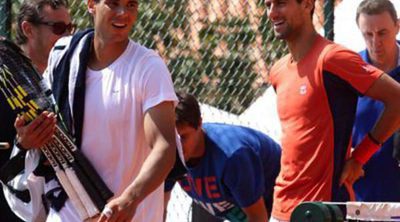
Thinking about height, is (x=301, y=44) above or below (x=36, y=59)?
above

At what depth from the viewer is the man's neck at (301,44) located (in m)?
6.03

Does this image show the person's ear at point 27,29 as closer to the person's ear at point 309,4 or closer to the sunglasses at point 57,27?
the sunglasses at point 57,27

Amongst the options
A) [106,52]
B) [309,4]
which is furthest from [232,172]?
[106,52]

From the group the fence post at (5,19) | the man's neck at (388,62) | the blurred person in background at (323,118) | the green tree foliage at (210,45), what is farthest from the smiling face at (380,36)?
the fence post at (5,19)

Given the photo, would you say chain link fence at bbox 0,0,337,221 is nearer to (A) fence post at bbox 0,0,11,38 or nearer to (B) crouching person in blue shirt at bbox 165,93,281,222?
(A) fence post at bbox 0,0,11,38

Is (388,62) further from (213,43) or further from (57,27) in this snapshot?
(213,43)

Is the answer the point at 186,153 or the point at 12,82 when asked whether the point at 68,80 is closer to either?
the point at 12,82

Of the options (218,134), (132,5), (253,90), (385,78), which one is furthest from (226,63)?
(132,5)

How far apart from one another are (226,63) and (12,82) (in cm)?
409

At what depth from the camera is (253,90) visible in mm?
9102

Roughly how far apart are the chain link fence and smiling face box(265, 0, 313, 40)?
2.59 m

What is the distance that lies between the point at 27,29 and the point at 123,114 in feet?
5.67

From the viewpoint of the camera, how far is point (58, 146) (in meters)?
5.13

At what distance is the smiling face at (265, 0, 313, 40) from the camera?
20.0ft
